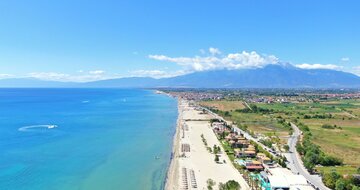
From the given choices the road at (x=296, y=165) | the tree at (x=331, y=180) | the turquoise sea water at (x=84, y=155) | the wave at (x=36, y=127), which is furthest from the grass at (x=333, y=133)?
the wave at (x=36, y=127)

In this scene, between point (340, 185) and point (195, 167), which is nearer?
point (340, 185)

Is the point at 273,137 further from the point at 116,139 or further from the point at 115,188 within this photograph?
the point at 115,188

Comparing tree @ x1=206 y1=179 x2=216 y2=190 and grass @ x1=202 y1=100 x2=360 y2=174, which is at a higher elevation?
grass @ x1=202 y1=100 x2=360 y2=174

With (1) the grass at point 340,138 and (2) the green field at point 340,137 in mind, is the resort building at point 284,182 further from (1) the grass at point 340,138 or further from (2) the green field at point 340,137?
(1) the grass at point 340,138

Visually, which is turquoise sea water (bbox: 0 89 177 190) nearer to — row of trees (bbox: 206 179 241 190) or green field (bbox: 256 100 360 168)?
row of trees (bbox: 206 179 241 190)

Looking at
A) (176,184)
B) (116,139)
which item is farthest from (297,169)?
(116,139)

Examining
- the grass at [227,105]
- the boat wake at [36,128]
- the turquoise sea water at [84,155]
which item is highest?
the grass at [227,105]

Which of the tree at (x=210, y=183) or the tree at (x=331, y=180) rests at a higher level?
the tree at (x=331, y=180)

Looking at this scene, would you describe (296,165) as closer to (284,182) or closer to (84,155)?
(284,182)

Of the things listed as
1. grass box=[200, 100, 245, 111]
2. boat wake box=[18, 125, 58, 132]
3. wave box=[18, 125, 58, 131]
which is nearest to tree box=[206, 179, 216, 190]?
boat wake box=[18, 125, 58, 132]

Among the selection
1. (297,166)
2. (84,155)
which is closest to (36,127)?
(84,155)

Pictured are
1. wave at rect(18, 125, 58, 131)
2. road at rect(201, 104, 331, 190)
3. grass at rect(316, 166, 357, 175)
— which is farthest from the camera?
wave at rect(18, 125, 58, 131)
